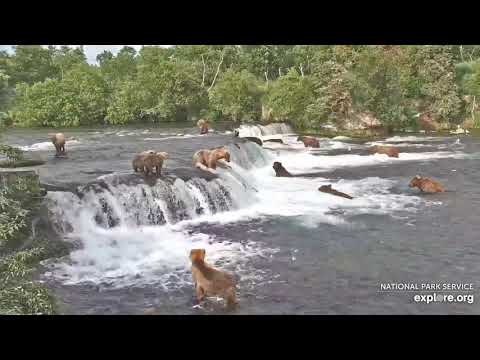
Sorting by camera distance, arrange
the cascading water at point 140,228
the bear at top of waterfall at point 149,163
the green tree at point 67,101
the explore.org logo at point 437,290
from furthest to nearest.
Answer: the green tree at point 67,101 < the bear at top of waterfall at point 149,163 < the cascading water at point 140,228 < the explore.org logo at point 437,290

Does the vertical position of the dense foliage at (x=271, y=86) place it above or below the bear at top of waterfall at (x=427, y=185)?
above

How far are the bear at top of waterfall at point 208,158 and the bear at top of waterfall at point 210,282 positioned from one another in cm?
440

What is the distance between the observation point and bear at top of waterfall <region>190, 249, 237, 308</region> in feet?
15.5

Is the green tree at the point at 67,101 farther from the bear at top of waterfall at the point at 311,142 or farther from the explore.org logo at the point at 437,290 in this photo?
the explore.org logo at the point at 437,290

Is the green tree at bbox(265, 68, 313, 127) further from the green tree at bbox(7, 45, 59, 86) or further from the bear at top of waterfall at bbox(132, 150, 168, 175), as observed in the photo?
the bear at top of waterfall at bbox(132, 150, 168, 175)

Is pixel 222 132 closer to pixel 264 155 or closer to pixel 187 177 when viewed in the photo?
pixel 264 155

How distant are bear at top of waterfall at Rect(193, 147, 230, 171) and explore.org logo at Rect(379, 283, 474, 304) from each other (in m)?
4.72

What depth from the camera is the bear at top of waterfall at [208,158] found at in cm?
925

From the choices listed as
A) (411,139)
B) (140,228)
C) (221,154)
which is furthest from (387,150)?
(140,228)

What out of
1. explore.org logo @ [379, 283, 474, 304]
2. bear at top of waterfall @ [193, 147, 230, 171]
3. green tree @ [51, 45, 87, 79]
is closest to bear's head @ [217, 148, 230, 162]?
bear at top of waterfall @ [193, 147, 230, 171]

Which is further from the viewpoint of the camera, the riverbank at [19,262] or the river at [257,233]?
the river at [257,233]

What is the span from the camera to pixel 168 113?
46.3 feet

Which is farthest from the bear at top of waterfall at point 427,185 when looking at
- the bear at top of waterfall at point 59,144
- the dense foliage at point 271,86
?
the bear at top of waterfall at point 59,144
